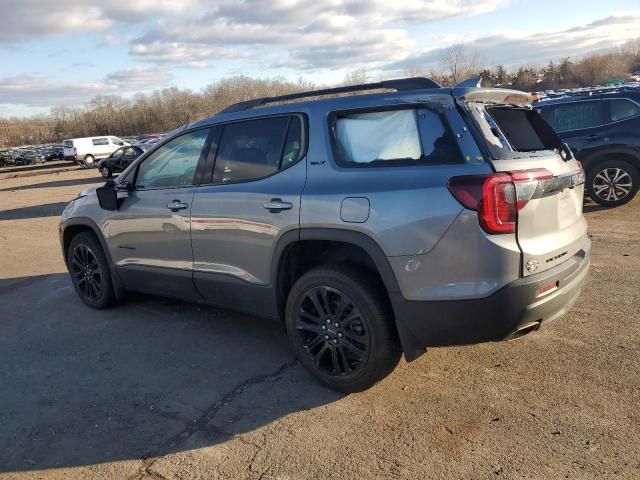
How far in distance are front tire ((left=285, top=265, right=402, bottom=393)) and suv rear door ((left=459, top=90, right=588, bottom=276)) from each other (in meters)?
0.88

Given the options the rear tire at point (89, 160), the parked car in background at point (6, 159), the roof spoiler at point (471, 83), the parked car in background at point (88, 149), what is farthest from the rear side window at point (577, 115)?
the parked car in background at point (6, 159)

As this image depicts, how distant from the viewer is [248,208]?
3686 millimetres

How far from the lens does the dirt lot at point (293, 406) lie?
2.74 metres

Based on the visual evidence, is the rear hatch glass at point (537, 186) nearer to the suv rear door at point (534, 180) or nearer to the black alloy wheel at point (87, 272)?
the suv rear door at point (534, 180)

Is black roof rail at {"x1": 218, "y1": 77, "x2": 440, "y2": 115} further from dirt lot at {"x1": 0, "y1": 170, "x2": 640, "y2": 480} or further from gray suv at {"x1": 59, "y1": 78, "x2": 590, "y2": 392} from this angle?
dirt lot at {"x1": 0, "y1": 170, "x2": 640, "y2": 480}

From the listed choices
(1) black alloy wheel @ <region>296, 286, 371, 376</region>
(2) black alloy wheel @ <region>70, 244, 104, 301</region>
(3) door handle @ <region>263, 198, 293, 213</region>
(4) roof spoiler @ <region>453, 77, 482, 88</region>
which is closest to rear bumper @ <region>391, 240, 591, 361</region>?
(1) black alloy wheel @ <region>296, 286, 371, 376</region>

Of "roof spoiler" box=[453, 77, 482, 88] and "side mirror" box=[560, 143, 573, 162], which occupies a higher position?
"roof spoiler" box=[453, 77, 482, 88]

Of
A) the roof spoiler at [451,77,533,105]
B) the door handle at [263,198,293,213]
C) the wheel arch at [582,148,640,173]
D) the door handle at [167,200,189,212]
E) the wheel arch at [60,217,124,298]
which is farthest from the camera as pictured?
the wheel arch at [582,148,640,173]

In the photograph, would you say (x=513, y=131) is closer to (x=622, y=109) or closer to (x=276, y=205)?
(x=276, y=205)

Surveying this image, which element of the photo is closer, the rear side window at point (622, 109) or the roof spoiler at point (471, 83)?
the roof spoiler at point (471, 83)

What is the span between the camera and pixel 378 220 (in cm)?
300

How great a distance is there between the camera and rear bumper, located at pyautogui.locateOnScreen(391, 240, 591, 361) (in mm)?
2818

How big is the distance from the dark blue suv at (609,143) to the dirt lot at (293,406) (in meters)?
4.21

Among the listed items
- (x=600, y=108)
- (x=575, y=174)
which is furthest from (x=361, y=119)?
(x=600, y=108)
